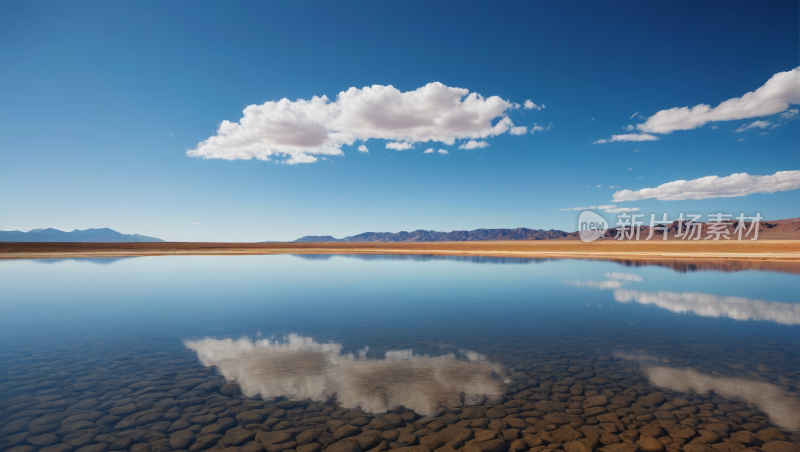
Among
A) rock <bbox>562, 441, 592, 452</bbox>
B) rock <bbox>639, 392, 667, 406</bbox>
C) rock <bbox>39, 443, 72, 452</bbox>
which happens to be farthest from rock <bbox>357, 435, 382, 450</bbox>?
rock <bbox>639, 392, 667, 406</bbox>

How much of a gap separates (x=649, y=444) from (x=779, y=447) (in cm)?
166

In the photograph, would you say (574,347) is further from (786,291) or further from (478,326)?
(786,291)

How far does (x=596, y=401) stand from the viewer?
6.53 metres

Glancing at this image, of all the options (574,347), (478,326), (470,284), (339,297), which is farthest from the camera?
(470,284)

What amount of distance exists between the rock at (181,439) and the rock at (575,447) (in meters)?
5.23

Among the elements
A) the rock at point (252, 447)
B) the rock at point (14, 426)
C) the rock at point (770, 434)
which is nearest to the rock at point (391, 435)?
the rock at point (252, 447)

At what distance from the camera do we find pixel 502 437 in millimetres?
5422

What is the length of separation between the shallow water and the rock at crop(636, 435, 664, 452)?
0.04 m

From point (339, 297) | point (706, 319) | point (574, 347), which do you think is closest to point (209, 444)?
point (574, 347)

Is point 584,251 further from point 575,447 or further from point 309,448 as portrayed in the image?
point 309,448

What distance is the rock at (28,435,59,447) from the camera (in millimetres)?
5229

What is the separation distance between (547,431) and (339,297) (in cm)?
1295

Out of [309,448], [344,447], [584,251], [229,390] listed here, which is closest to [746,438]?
[344,447]

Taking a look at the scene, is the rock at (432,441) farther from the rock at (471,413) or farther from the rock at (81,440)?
the rock at (81,440)
